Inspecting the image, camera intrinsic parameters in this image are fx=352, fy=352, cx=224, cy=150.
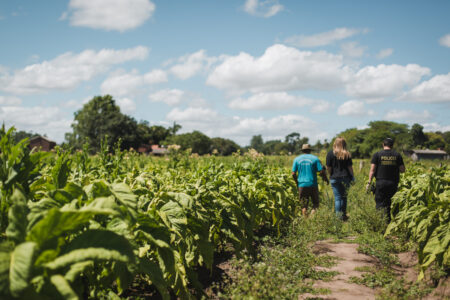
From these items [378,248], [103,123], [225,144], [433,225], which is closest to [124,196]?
[433,225]

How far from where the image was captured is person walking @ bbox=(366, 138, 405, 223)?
7.11 metres

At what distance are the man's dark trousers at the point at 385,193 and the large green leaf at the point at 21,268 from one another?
22.8 feet

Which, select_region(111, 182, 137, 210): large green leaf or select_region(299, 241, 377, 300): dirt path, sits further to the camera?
select_region(299, 241, 377, 300): dirt path

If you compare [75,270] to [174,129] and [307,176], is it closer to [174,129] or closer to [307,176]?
[307,176]

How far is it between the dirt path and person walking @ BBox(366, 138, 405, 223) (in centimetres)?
166

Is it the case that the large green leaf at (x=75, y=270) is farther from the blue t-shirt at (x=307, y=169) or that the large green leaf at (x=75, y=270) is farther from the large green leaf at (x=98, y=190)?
the blue t-shirt at (x=307, y=169)

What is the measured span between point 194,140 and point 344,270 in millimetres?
110294

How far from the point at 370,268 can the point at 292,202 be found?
2.68 metres

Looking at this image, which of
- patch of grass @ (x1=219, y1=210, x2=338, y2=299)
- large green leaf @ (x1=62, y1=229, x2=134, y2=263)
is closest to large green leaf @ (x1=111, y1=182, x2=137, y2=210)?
large green leaf @ (x1=62, y1=229, x2=134, y2=263)

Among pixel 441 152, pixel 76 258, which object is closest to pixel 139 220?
pixel 76 258

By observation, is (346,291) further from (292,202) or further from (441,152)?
(441,152)

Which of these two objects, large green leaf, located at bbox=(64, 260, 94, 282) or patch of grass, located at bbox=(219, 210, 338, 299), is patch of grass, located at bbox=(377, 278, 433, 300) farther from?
large green leaf, located at bbox=(64, 260, 94, 282)

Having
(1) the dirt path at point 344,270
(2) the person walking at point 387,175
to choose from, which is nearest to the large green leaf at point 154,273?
(1) the dirt path at point 344,270

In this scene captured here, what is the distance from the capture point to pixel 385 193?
284 inches
